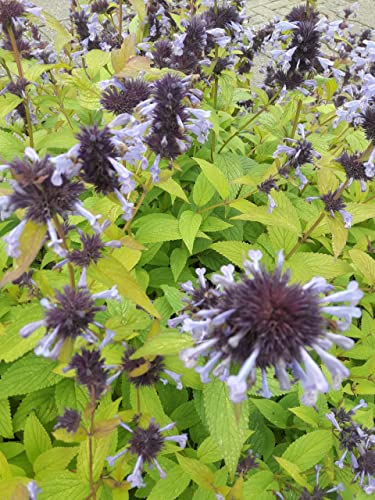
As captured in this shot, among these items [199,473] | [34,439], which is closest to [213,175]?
[199,473]

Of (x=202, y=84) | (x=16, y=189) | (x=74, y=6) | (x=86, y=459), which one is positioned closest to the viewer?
(x=16, y=189)

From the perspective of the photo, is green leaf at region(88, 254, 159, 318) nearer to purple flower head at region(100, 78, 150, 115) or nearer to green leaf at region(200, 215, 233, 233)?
purple flower head at region(100, 78, 150, 115)

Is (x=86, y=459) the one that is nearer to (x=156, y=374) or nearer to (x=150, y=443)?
(x=150, y=443)

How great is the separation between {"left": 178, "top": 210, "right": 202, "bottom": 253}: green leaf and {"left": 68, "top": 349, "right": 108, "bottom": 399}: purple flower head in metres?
1.03

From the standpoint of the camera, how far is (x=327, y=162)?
2420 mm

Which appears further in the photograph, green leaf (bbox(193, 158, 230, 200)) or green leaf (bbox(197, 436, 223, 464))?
green leaf (bbox(193, 158, 230, 200))

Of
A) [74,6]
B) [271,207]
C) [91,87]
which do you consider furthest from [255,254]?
[74,6]

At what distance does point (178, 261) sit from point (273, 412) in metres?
1.01

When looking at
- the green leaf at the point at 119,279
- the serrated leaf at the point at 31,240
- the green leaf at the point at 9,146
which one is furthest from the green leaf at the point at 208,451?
the green leaf at the point at 9,146

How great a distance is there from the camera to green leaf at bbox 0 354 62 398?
2.02 m

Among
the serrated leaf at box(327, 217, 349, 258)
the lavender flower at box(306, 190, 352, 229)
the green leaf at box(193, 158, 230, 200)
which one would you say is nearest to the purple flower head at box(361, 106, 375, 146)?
the lavender flower at box(306, 190, 352, 229)

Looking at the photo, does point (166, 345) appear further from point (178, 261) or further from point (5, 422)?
point (178, 261)

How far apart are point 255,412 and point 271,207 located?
117 centimetres

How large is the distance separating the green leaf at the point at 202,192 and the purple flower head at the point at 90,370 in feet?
4.90
